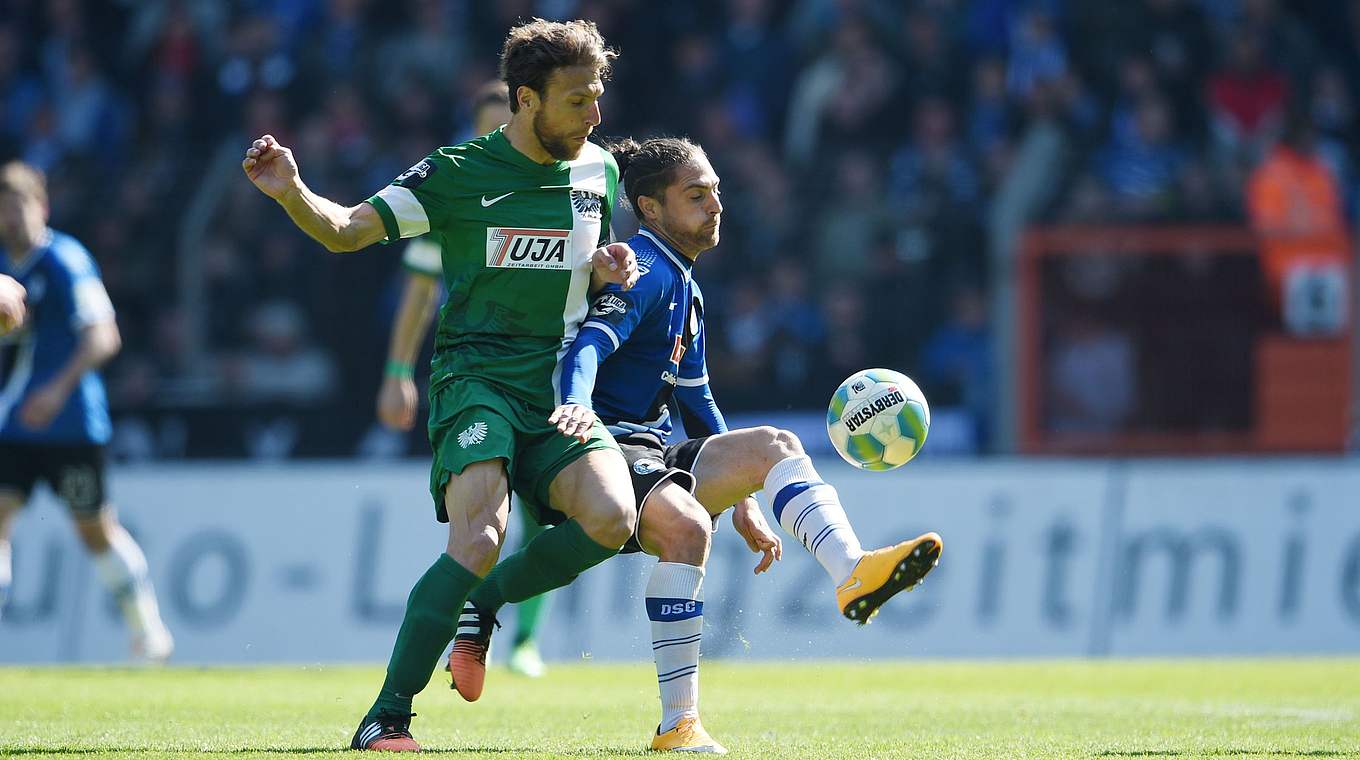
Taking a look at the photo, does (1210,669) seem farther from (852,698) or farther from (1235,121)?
(1235,121)

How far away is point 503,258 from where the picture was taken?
17.5ft

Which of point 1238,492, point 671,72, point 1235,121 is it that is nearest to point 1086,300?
point 1238,492

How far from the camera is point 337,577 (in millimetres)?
10539

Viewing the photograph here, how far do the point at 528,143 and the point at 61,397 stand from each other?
13.2ft

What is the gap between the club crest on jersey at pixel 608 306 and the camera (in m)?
5.39

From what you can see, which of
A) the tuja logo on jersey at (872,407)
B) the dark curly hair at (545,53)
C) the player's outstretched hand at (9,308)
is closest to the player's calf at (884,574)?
the tuja logo on jersey at (872,407)

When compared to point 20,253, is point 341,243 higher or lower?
higher

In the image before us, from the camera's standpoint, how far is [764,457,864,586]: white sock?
5.21 m

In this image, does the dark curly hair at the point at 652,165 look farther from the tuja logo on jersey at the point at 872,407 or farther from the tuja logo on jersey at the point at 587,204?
the tuja logo on jersey at the point at 872,407

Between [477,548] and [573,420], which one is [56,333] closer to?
[477,548]

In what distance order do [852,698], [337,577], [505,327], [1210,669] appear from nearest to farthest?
1. [505,327]
2. [852,698]
3. [1210,669]
4. [337,577]

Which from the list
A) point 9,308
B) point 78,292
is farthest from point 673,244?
Result: point 78,292

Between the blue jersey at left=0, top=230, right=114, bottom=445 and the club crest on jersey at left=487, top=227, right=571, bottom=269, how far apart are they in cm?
411

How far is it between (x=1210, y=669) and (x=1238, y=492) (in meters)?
1.69
